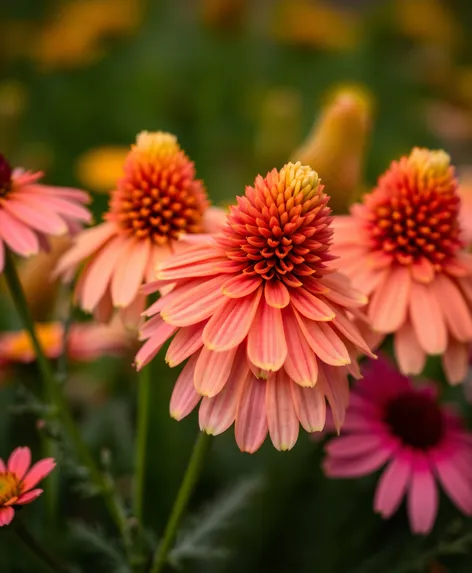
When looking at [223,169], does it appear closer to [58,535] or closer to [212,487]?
[212,487]

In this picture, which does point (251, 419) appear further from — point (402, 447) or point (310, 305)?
point (402, 447)

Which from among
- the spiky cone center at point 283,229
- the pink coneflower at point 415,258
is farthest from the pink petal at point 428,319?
the spiky cone center at point 283,229

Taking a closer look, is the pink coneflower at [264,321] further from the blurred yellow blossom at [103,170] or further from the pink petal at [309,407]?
the blurred yellow blossom at [103,170]

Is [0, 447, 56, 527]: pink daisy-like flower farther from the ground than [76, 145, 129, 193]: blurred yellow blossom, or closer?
closer

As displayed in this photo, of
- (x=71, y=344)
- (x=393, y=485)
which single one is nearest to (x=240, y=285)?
(x=393, y=485)

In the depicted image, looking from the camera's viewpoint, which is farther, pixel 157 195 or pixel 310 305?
pixel 157 195

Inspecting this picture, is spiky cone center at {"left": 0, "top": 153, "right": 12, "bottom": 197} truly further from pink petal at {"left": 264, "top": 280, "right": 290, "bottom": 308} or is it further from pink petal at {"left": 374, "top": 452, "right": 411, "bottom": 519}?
pink petal at {"left": 374, "top": 452, "right": 411, "bottom": 519}

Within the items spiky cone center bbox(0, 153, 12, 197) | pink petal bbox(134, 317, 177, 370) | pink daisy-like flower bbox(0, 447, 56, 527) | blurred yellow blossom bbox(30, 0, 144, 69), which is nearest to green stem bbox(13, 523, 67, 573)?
pink daisy-like flower bbox(0, 447, 56, 527)
